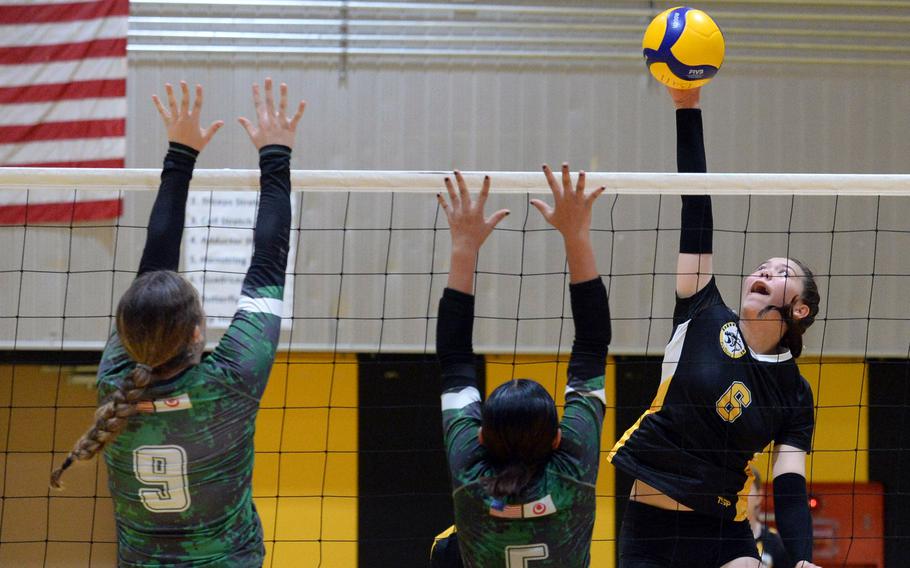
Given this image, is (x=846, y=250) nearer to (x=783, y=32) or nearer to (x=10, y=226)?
(x=783, y=32)

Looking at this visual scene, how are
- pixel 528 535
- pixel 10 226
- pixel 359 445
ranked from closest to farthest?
pixel 528 535
pixel 10 226
pixel 359 445

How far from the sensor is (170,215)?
2.46m

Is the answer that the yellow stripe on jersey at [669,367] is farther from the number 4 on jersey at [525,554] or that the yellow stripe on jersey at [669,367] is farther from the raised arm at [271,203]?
→ the raised arm at [271,203]

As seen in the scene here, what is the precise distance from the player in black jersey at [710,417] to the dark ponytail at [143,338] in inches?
72.0

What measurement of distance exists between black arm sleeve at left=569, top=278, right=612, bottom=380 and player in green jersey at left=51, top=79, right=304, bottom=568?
75 cm

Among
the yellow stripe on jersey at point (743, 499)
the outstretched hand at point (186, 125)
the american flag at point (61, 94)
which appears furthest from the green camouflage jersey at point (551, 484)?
the american flag at point (61, 94)

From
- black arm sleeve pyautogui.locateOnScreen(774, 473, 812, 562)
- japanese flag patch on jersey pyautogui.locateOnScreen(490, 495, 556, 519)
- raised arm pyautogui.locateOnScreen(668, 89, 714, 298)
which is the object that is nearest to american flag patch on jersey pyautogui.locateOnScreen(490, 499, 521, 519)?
japanese flag patch on jersey pyautogui.locateOnScreen(490, 495, 556, 519)

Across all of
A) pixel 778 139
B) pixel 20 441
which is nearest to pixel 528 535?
pixel 778 139

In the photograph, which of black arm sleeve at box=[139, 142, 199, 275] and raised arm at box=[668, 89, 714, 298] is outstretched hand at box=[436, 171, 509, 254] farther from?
raised arm at box=[668, 89, 714, 298]

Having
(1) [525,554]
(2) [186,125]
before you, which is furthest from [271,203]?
(1) [525,554]

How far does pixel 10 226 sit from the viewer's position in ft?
24.0

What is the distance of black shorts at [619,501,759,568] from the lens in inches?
129

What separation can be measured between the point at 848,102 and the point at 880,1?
2.84 feet

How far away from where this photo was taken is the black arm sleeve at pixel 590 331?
7.48 feet
